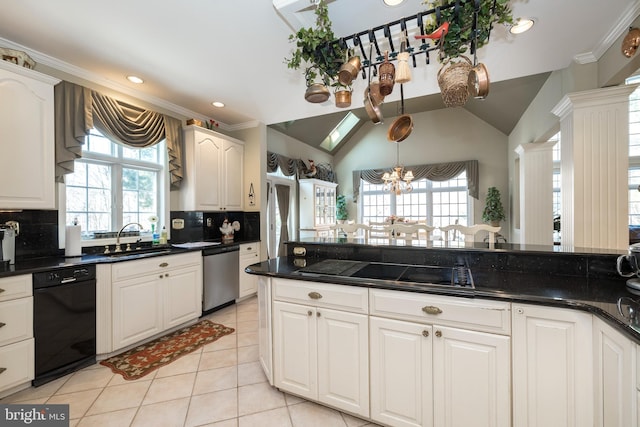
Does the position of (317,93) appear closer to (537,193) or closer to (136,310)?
(136,310)

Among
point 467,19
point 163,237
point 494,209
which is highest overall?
point 467,19

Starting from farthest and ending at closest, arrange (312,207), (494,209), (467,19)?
1. (312,207)
2. (494,209)
3. (467,19)

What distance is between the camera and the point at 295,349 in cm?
174

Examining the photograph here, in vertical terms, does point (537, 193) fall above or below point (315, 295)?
above

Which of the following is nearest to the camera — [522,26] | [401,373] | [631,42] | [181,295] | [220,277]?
[401,373]

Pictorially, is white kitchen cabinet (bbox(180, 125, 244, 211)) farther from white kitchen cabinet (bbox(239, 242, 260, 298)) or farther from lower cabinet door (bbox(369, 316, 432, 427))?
lower cabinet door (bbox(369, 316, 432, 427))

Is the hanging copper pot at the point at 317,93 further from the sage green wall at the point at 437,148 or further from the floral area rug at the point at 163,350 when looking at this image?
the sage green wall at the point at 437,148

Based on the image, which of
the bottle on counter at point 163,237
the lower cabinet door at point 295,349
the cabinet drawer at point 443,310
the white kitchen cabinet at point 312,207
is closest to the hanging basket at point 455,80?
the cabinet drawer at point 443,310

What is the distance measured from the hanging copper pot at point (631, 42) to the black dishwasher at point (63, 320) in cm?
424

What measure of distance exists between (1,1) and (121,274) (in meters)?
2.03

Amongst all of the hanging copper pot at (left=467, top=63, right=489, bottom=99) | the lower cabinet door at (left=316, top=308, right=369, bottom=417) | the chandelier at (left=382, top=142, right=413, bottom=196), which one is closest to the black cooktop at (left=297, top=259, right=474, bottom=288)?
the lower cabinet door at (left=316, top=308, right=369, bottom=417)

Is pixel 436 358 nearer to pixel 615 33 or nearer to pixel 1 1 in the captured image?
pixel 615 33

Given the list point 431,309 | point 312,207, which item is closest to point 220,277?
point 431,309

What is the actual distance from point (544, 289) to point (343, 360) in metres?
1.11
